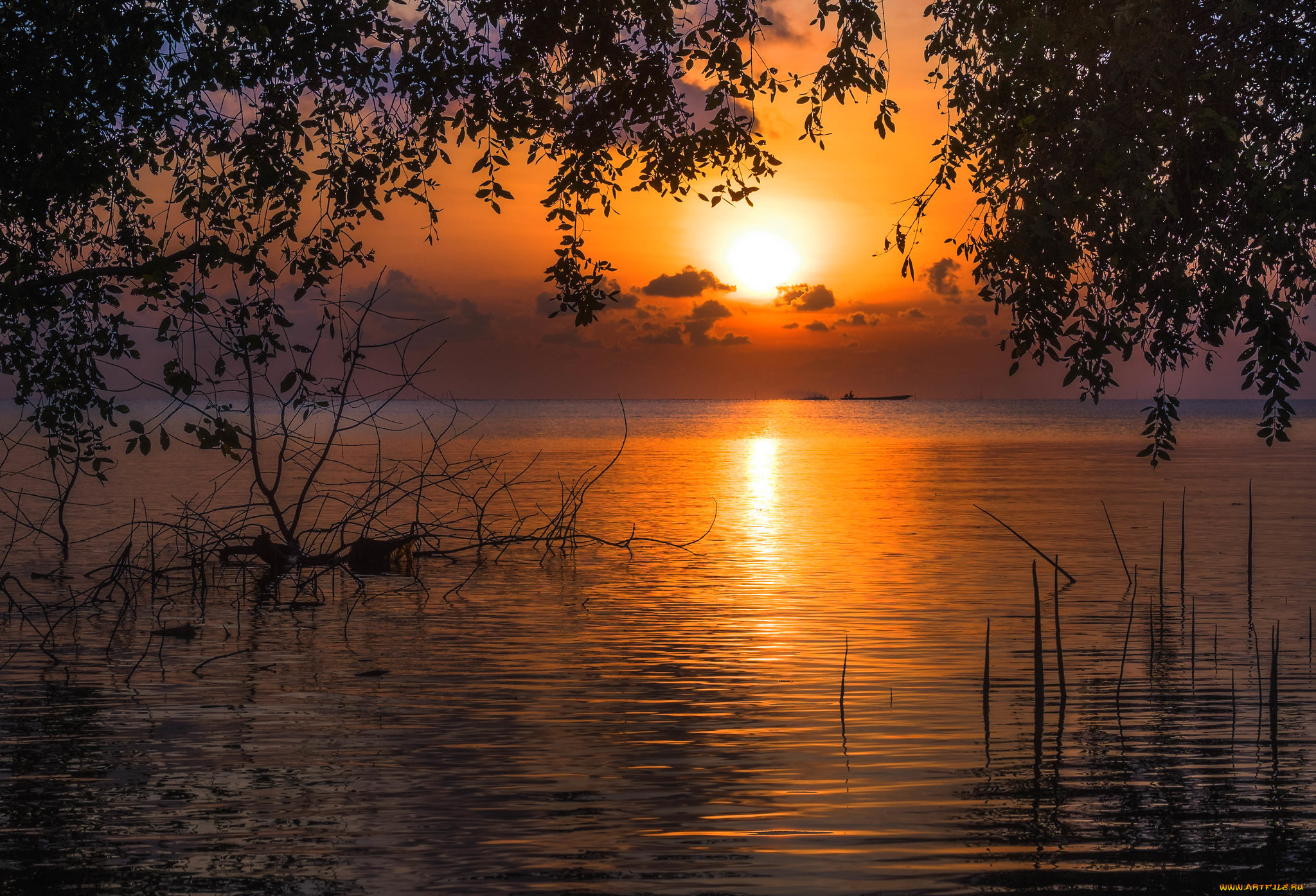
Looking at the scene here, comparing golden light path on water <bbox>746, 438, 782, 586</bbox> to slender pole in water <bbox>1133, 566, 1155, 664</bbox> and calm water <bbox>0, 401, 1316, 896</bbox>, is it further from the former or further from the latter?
slender pole in water <bbox>1133, 566, 1155, 664</bbox>

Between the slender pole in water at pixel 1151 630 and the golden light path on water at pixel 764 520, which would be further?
the golden light path on water at pixel 764 520

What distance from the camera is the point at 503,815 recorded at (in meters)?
7.38

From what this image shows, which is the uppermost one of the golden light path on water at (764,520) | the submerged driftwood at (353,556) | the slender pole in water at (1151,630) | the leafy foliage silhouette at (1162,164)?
the leafy foliage silhouette at (1162,164)

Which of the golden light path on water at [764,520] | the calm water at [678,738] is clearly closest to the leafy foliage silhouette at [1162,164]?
the calm water at [678,738]

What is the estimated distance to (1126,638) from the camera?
11664 millimetres

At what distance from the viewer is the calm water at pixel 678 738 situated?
21.4 feet

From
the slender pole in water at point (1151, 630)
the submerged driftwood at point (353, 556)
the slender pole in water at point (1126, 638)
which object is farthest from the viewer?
the submerged driftwood at point (353, 556)

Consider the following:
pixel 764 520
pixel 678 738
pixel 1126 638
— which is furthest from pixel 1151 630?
pixel 764 520

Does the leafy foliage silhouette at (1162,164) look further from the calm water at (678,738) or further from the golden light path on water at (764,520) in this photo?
the golden light path on water at (764,520)

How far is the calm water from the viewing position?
21.4 feet

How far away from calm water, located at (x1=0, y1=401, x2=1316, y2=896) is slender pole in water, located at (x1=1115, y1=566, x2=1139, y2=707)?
4.1 inches

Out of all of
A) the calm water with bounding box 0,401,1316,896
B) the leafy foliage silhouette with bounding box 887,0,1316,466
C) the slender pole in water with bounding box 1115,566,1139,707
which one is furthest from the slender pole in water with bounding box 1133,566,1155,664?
the leafy foliage silhouette with bounding box 887,0,1316,466

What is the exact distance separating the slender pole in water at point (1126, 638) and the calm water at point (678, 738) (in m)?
0.11

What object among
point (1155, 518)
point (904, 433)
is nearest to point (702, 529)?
point (1155, 518)
